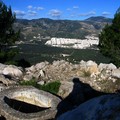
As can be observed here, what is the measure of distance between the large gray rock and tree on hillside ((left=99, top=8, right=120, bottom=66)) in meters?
39.0

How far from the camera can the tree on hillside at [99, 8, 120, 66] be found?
45.4m

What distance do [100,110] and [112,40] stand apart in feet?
136

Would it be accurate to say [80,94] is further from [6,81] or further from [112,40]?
[112,40]

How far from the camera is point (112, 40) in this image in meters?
46.0

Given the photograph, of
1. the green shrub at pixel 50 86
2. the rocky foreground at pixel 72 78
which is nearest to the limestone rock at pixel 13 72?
the rocky foreground at pixel 72 78

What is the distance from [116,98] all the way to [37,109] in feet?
30.2

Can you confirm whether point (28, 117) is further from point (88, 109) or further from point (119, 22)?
point (119, 22)

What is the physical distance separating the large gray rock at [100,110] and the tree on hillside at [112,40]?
39.0 meters

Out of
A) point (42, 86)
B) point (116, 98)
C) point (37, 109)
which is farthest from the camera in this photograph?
point (42, 86)

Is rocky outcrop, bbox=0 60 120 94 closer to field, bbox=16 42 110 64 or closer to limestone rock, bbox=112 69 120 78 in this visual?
limestone rock, bbox=112 69 120 78

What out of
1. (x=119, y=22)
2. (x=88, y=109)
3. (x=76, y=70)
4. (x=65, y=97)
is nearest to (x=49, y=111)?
(x=65, y=97)

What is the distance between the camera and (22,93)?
14.9m

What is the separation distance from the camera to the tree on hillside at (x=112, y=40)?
4544cm

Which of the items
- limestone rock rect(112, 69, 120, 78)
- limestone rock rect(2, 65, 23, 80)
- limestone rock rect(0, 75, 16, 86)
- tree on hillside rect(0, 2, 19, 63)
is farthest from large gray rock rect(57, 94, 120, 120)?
tree on hillside rect(0, 2, 19, 63)
